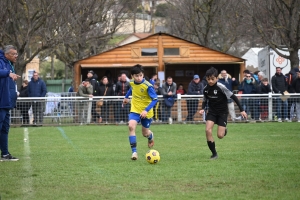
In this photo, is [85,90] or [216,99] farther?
[85,90]

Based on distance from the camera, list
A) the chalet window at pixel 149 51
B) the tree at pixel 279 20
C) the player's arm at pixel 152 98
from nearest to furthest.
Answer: the player's arm at pixel 152 98 < the tree at pixel 279 20 < the chalet window at pixel 149 51

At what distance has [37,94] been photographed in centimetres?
2514

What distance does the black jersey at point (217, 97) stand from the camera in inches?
514

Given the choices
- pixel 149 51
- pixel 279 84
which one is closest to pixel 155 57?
pixel 149 51

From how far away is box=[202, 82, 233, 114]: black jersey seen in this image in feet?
42.9

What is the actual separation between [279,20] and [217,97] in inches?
704

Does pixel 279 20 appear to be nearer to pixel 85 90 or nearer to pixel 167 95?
pixel 167 95

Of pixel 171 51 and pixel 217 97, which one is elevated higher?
pixel 171 51

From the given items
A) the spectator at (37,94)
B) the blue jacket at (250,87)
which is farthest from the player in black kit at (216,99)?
the spectator at (37,94)

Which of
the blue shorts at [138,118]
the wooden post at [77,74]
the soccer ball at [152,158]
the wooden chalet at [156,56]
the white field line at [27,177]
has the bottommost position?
the white field line at [27,177]

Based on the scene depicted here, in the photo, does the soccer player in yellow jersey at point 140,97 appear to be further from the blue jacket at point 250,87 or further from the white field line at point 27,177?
the blue jacket at point 250,87

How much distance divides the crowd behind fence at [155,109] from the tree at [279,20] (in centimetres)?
484

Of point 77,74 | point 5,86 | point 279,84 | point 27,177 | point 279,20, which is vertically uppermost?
point 279,20

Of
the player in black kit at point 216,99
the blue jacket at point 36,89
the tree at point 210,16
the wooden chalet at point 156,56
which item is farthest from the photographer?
the tree at point 210,16
